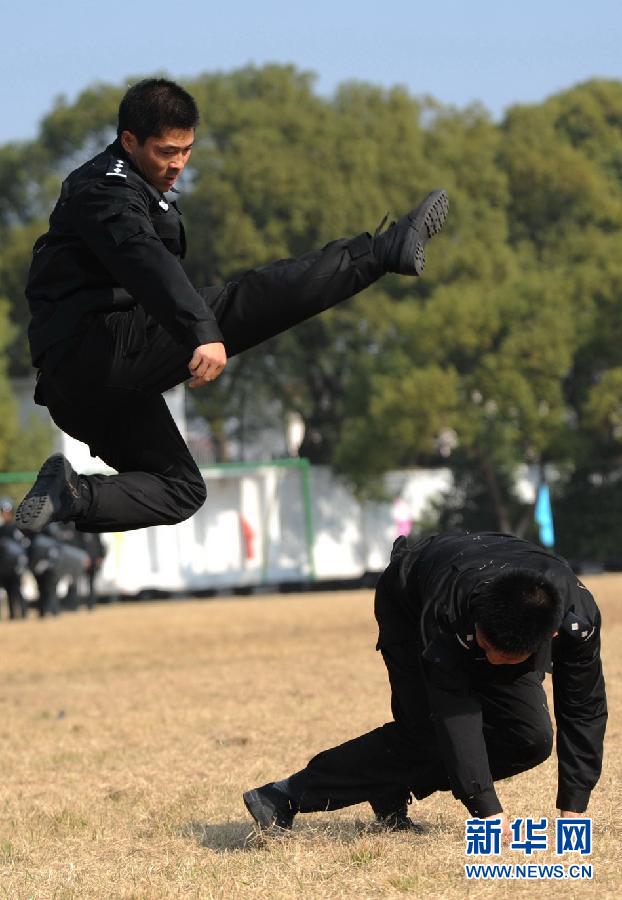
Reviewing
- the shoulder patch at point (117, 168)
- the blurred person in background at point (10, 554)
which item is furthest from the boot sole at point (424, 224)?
the blurred person in background at point (10, 554)

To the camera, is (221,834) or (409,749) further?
(221,834)

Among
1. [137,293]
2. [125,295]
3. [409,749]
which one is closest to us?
[137,293]

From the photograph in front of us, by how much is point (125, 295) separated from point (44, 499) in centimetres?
90

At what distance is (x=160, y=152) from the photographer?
19.3ft

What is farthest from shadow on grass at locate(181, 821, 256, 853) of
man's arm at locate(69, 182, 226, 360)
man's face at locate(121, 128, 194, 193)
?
man's face at locate(121, 128, 194, 193)

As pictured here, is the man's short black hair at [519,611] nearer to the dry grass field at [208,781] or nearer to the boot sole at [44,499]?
the dry grass field at [208,781]

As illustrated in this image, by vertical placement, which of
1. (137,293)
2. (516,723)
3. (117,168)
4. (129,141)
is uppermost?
(129,141)

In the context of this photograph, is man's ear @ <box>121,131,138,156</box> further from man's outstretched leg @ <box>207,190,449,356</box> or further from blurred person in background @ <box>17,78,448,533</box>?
man's outstretched leg @ <box>207,190,449,356</box>

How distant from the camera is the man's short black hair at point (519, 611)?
534cm

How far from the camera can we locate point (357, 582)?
39156mm

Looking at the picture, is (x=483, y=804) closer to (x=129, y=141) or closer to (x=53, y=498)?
(x=53, y=498)

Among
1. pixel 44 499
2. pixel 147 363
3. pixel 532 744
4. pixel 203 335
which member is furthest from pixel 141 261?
pixel 532 744

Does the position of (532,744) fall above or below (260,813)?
above

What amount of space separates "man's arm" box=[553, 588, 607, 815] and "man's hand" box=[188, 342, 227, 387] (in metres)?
1.60
